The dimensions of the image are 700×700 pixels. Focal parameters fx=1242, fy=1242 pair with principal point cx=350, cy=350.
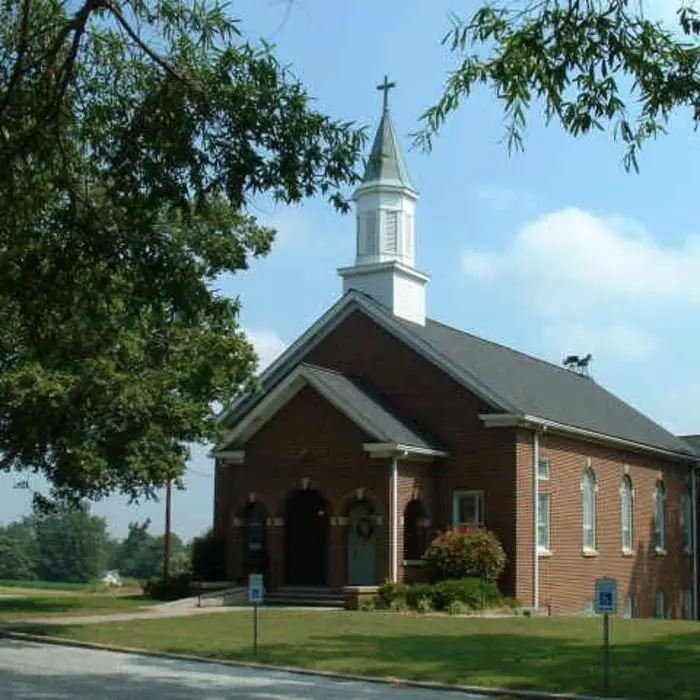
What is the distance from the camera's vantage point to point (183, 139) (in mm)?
10609

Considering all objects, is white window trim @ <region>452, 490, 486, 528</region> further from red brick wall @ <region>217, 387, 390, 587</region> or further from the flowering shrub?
red brick wall @ <region>217, 387, 390, 587</region>

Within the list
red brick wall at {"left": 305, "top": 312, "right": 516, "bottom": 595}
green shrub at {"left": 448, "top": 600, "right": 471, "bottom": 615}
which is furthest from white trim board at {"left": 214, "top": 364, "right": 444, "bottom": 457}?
green shrub at {"left": 448, "top": 600, "right": 471, "bottom": 615}

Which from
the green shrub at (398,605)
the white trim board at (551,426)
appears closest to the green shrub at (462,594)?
the green shrub at (398,605)

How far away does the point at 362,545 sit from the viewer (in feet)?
110

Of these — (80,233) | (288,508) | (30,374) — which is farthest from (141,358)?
(80,233)

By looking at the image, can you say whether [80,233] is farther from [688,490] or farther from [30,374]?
[688,490]

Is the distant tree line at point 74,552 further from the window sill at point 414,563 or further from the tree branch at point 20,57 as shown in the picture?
the tree branch at point 20,57

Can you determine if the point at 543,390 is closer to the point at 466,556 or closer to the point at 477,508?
the point at 477,508

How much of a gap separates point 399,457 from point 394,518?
1568 millimetres

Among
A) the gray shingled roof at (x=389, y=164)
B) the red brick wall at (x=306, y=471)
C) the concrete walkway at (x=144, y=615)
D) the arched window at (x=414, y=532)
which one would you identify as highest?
the gray shingled roof at (x=389, y=164)

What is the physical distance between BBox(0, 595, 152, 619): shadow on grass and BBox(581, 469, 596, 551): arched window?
12979mm

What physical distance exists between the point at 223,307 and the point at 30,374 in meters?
10.9

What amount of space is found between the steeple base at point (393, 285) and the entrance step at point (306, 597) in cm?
880

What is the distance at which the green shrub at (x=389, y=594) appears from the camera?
30.3 m
